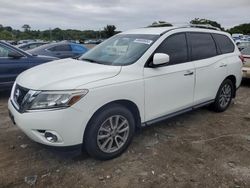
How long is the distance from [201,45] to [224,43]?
93 centimetres

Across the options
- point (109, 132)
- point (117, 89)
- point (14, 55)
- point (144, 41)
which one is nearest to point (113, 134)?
point (109, 132)

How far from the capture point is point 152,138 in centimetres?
420

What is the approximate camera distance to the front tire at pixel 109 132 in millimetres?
3203

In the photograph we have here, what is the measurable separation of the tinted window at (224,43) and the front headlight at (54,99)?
335cm

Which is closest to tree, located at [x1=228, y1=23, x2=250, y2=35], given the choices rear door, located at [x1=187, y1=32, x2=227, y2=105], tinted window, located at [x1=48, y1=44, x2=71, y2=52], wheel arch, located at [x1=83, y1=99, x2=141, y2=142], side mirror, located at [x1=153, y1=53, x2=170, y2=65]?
tinted window, located at [x1=48, y1=44, x2=71, y2=52]

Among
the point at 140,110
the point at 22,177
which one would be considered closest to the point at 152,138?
the point at 140,110

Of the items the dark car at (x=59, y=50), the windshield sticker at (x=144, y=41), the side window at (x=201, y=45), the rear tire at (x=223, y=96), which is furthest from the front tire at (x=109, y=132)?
the dark car at (x=59, y=50)

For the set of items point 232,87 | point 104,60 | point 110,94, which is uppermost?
point 104,60

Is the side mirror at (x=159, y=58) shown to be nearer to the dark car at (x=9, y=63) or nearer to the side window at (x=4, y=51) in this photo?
the dark car at (x=9, y=63)

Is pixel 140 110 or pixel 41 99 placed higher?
pixel 41 99

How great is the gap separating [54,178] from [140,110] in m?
1.41

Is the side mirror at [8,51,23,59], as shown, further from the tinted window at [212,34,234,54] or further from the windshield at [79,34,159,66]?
the tinted window at [212,34,234,54]

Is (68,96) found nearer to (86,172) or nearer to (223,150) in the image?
(86,172)

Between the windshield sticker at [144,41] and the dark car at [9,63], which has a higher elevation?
the windshield sticker at [144,41]
